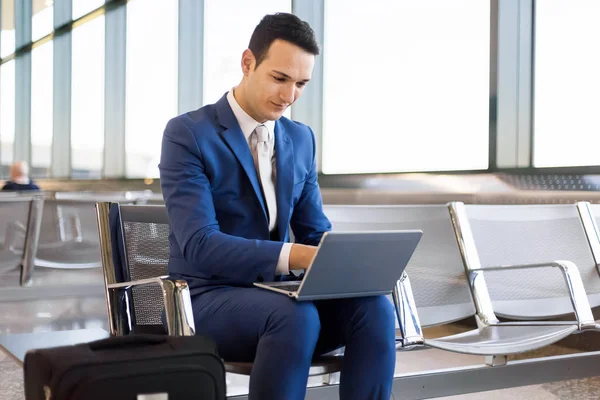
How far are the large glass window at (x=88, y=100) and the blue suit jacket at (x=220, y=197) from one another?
30.4 ft

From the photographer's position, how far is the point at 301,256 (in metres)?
1.76

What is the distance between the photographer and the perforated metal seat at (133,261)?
218 cm

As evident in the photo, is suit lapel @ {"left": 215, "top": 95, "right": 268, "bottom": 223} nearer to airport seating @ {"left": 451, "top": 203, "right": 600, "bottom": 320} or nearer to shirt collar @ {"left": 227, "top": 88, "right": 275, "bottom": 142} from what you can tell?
shirt collar @ {"left": 227, "top": 88, "right": 275, "bottom": 142}

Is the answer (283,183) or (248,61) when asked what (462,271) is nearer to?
(283,183)

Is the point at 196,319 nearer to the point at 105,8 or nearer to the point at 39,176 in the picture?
the point at 105,8

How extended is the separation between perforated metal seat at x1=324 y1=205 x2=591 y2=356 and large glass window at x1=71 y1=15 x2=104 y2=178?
8.77 meters

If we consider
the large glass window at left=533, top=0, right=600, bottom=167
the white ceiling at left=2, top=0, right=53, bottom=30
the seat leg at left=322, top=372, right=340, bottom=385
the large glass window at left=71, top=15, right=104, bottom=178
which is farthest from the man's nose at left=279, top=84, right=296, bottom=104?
the white ceiling at left=2, top=0, right=53, bottom=30

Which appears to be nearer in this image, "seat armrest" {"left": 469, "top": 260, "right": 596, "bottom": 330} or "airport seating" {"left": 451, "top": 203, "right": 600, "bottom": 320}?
"seat armrest" {"left": 469, "top": 260, "right": 596, "bottom": 330}

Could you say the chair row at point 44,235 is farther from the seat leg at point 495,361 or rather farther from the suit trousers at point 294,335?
the suit trousers at point 294,335

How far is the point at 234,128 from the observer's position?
1.94m

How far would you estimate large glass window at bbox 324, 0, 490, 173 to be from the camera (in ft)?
16.7

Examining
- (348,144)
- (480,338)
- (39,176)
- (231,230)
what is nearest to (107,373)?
(231,230)

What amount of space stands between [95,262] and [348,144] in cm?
225

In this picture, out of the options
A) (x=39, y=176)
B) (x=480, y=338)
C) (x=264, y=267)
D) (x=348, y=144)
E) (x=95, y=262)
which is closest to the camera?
(x=264, y=267)
